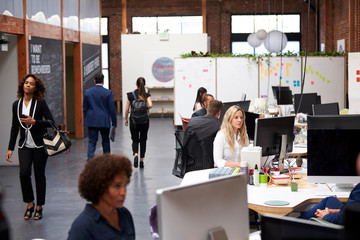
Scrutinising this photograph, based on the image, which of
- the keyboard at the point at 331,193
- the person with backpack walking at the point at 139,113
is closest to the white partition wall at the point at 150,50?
the person with backpack walking at the point at 139,113

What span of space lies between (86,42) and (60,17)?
2.19 m

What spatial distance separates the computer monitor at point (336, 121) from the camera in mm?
5660

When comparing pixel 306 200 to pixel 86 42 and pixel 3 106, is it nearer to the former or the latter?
pixel 3 106

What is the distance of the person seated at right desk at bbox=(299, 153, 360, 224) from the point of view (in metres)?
3.79

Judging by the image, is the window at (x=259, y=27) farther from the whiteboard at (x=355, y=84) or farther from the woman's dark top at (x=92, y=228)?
the woman's dark top at (x=92, y=228)

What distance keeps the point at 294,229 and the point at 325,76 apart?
561 inches

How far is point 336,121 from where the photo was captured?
18.9 feet

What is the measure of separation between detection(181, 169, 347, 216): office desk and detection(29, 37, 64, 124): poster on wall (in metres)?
6.32

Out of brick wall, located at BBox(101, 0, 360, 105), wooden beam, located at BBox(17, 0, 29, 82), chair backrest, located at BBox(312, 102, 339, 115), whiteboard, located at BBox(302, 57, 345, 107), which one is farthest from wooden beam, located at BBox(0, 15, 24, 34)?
brick wall, located at BBox(101, 0, 360, 105)

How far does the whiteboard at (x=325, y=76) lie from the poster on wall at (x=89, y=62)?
5.75 meters

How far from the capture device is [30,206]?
6426 millimetres

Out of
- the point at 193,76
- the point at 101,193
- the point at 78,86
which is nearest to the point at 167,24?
the point at 193,76

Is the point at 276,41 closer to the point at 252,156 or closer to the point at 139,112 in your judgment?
the point at 139,112

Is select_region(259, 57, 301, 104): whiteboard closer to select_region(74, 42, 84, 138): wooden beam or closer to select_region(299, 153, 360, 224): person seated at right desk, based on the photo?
select_region(74, 42, 84, 138): wooden beam
